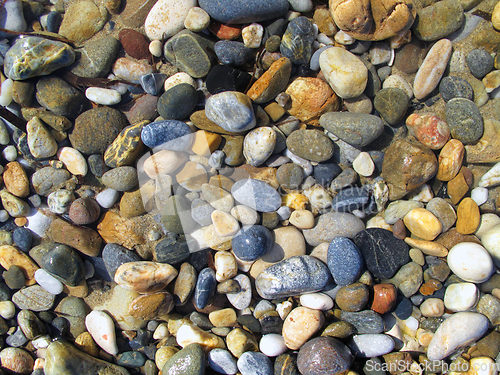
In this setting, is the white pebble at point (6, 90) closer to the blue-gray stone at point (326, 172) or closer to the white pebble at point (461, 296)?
the blue-gray stone at point (326, 172)

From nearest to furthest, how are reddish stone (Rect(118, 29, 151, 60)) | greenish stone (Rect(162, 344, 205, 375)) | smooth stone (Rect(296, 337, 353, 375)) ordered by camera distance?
smooth stone (Rect(296, 337, 353, 375)) < greenish stone (Rect(162, 344, 205, 375)) < reddish stone (Rect(118, 29, 151, 60))

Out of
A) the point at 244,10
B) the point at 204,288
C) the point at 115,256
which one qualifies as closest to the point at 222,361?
the point at 204,288

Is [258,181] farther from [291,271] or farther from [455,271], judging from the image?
[455,271]

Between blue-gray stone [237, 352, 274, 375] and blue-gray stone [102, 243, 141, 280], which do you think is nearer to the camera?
blue-gray stone [237, 352, 274, 375]

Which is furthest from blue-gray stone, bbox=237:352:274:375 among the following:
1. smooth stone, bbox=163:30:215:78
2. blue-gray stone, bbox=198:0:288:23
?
blue-gray stone, bbox=198:0:288:23

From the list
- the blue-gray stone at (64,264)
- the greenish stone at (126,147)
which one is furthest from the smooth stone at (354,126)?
the blue-gray stone at (64,264)

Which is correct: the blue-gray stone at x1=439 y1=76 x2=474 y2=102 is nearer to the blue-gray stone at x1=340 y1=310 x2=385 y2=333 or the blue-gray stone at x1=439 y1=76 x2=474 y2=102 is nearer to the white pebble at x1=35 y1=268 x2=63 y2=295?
the blue-gray stone at x1=340 y1=310 x2=385 y2=333
